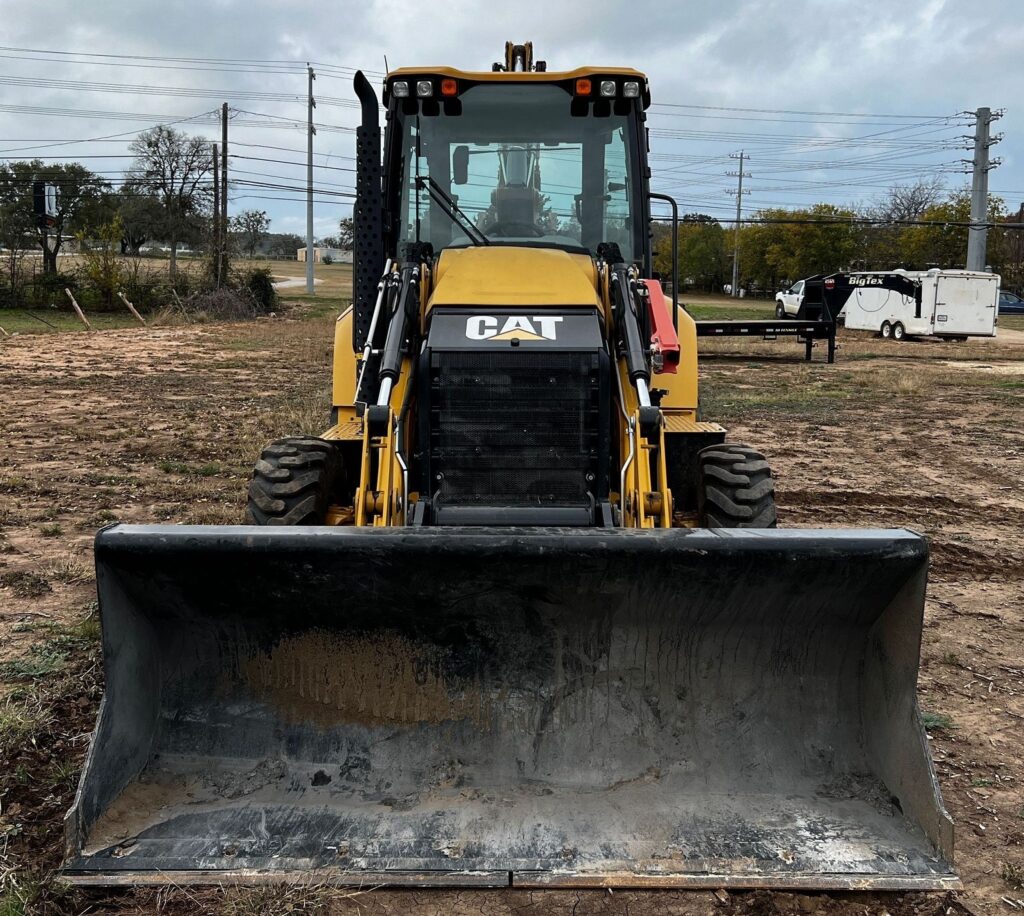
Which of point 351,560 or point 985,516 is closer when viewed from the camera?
point 351,560

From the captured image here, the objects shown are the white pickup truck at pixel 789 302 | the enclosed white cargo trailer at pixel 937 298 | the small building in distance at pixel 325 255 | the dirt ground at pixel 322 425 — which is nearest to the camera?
the dirt ground at pixel 322 425

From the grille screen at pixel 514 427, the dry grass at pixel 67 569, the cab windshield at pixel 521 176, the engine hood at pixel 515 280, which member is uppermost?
the cab windshield at pixel 521 176

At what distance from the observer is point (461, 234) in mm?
5270

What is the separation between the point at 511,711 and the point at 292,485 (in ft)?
5.35

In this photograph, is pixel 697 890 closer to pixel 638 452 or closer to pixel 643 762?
pixel 643 762

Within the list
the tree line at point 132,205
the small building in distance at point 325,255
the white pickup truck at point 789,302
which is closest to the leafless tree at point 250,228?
the tree line at point 132,205

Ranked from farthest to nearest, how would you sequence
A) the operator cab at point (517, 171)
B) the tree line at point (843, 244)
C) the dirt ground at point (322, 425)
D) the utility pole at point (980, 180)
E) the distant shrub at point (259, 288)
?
the tree line at point (843, 244), the utility pole at point (980, 180), the distant shrub at point (259, 288), the operator cab at point (517, 171), the dirt ground at point (322, 425)

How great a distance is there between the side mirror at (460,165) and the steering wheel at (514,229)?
0.99 feet

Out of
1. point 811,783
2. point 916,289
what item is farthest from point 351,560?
point 916,289

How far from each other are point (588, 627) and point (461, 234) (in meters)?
2.70

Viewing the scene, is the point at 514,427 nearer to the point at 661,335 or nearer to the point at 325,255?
the point at 661,335

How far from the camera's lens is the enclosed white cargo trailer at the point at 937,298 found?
3039 cm

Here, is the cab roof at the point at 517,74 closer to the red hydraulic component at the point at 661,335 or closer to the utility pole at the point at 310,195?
the red hydraulic component at the point at 661,335

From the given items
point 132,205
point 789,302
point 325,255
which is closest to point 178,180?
point 132,205
